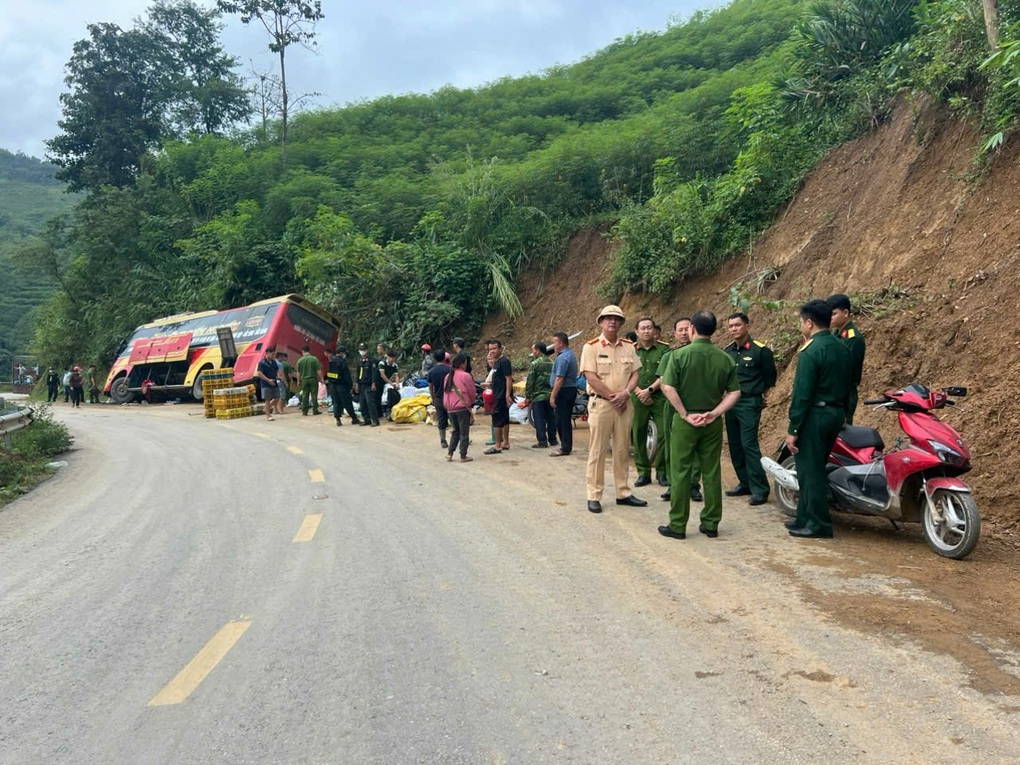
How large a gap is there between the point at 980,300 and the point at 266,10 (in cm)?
4101

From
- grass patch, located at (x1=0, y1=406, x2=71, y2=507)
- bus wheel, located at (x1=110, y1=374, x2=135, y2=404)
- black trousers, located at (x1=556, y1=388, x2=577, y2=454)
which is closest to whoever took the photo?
grass patch, located at (x1=0, y1=406, x2=71, y2=507)

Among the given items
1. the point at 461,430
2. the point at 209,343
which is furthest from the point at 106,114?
the point at 461,430

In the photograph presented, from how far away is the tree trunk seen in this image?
30.1ft

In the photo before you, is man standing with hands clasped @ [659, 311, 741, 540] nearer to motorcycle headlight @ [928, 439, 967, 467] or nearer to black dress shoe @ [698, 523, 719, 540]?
black dress shoe @ [698, 523, 719, 540]

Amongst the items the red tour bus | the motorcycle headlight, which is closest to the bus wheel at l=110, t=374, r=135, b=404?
the red tour bus

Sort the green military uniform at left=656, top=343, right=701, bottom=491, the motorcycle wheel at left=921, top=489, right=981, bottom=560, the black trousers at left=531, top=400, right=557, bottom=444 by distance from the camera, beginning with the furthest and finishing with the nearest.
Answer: the black trousers at left=531, top=400, right=557, bottom=444
the green military uniform at left=656, top=343, right=701, bottom=491
the motorcycle wheel at left=921, top=489, right=981, bottom=560

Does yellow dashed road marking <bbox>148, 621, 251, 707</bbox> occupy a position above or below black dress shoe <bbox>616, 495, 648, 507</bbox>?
below

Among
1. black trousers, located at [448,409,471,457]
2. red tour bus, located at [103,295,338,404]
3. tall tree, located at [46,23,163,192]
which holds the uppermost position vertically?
tall tree, located at [46,23,163,192]

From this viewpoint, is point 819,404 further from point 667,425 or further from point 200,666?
point 200,666

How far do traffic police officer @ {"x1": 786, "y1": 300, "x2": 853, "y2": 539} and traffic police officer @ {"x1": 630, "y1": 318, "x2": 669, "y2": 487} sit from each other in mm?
2253

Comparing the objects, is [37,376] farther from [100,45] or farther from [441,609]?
[441,609]

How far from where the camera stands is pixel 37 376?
44438mm

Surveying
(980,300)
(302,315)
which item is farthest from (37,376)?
(980,300)

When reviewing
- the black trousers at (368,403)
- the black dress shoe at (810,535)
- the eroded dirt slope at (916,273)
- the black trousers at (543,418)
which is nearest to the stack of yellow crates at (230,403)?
the black trousers at (368,403)
